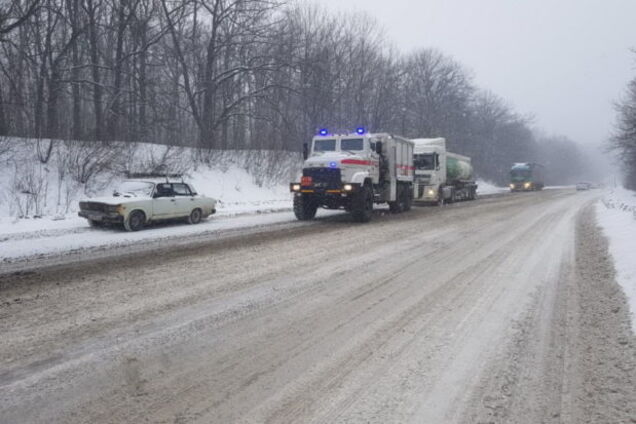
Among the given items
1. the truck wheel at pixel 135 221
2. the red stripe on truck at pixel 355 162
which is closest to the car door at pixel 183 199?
the truck wheel at pixel 135 221

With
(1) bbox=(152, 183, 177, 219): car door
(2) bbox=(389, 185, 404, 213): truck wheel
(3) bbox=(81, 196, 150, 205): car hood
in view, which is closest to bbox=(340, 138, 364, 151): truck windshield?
(2) bbox=(389, 185, 404, 213): truck wheel

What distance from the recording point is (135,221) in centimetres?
1355

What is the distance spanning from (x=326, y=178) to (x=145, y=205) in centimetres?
580

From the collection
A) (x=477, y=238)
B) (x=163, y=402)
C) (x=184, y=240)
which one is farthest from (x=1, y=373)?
(x=477, y=238)

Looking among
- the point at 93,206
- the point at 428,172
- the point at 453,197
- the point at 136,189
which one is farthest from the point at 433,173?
the point at 93,206

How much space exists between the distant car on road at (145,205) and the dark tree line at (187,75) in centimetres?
872

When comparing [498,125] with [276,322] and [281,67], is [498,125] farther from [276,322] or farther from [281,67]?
[276,322]

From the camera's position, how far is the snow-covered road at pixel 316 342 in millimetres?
3453

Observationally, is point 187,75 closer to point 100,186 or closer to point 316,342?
point 100,186

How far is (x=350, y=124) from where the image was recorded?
41.1 metres

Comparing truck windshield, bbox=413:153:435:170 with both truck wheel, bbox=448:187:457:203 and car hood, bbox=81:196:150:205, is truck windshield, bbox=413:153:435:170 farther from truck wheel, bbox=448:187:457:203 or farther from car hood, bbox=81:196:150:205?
car hood, bbox=81:196:150:205

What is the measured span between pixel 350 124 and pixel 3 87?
26649mm

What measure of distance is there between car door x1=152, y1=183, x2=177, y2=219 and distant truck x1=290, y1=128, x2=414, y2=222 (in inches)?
163

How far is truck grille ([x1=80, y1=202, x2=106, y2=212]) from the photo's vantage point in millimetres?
13250
